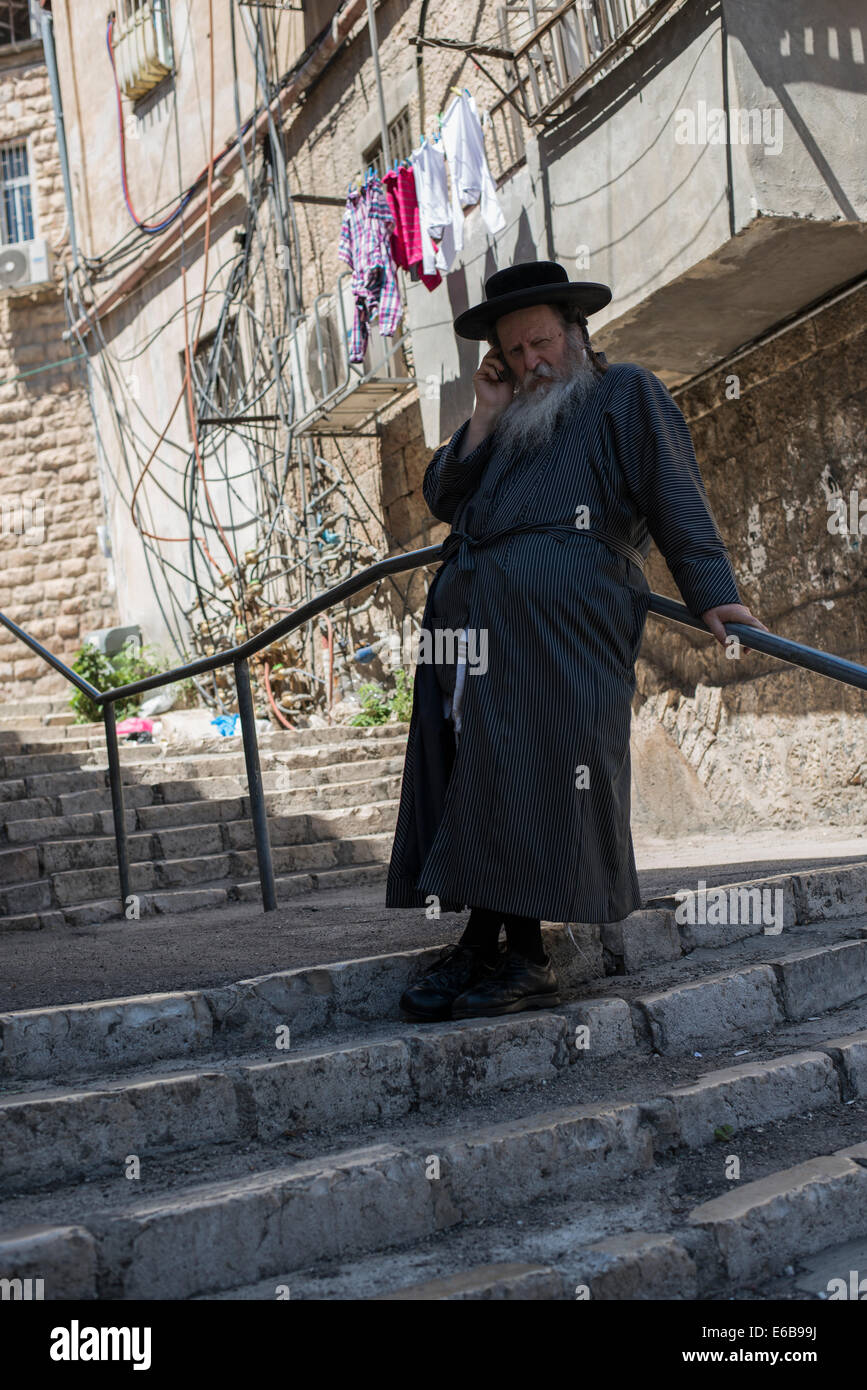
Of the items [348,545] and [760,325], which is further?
[348,545]

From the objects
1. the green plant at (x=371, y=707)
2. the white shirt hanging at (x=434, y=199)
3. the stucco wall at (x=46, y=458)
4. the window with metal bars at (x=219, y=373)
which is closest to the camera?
the white shirt hanging at (x=434, y=199)

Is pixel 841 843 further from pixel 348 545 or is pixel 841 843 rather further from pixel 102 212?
pixel 102 212

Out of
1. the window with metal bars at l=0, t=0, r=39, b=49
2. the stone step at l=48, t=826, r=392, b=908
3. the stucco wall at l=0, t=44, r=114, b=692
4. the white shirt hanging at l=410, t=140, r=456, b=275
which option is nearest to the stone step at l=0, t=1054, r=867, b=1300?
the stone step at l=48, t=826, r=392, b=908

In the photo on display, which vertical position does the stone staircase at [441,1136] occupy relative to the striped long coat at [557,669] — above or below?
below

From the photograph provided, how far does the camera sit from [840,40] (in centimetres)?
561

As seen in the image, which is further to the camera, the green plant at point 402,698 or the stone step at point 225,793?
the green plant at point 402,698

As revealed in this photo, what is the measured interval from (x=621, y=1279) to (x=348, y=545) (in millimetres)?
9661

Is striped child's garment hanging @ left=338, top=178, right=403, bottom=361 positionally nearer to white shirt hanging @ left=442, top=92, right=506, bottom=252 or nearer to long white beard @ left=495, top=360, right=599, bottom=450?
white shirt hanging @ left=442, top=92, right=506, bottom=252

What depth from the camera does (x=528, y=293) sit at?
2768 millimetres

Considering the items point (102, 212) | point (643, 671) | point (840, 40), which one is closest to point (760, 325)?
point (840, 40)

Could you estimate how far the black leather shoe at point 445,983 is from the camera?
2684 mm

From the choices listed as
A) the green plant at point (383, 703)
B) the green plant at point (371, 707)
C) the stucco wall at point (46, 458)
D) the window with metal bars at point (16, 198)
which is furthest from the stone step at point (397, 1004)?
the window with metal bars at point (16, 198)

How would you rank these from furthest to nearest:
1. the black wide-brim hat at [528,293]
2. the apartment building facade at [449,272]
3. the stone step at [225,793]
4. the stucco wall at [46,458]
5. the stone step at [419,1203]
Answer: the stucco wall at [46,458] → the stone step at [225,793] → the apartment building facade at [449,272] → the black wide-brim hat at [528,293] → the stone step at [419,1203]

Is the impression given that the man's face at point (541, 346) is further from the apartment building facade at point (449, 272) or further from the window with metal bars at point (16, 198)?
the window with metal bars at point (16, 198)
